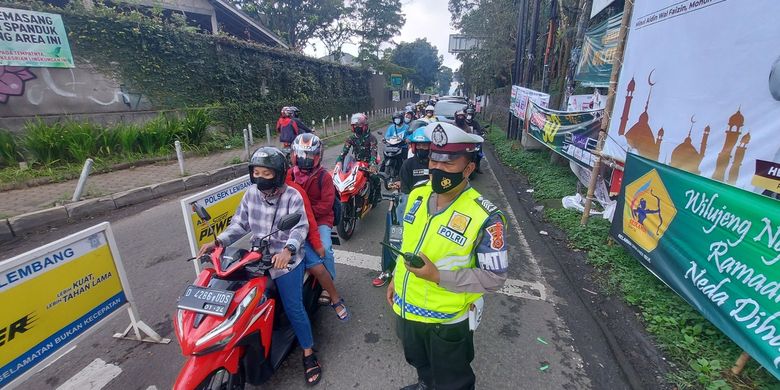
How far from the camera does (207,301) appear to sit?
1966 millimetres

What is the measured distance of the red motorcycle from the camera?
497cm

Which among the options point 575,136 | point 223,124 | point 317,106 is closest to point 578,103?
point 575,136

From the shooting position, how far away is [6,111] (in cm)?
802

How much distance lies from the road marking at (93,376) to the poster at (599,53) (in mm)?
7854

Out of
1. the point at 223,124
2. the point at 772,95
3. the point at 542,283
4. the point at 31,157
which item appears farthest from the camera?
the point at 223,124

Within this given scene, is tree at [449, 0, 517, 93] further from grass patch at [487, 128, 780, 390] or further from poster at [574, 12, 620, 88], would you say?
grass patch at [487, 128, 780, 390]

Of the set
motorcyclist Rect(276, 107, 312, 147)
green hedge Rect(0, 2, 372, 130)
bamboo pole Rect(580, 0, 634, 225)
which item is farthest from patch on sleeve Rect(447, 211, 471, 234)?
green hedge Rect(0, 2, 372, 130)

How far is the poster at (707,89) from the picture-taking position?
307cm

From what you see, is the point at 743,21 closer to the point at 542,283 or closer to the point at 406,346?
the point at 542,283

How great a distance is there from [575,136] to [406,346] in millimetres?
6173

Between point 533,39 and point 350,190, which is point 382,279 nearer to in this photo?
point 350,190

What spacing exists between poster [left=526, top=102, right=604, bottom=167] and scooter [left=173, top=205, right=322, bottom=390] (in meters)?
5.38

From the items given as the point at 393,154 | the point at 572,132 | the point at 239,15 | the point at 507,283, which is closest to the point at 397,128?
the point at 393,154

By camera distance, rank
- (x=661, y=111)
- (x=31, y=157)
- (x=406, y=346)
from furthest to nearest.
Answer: (x=31, y=157) → (x=661, y=111) → (x=406, y=346)
